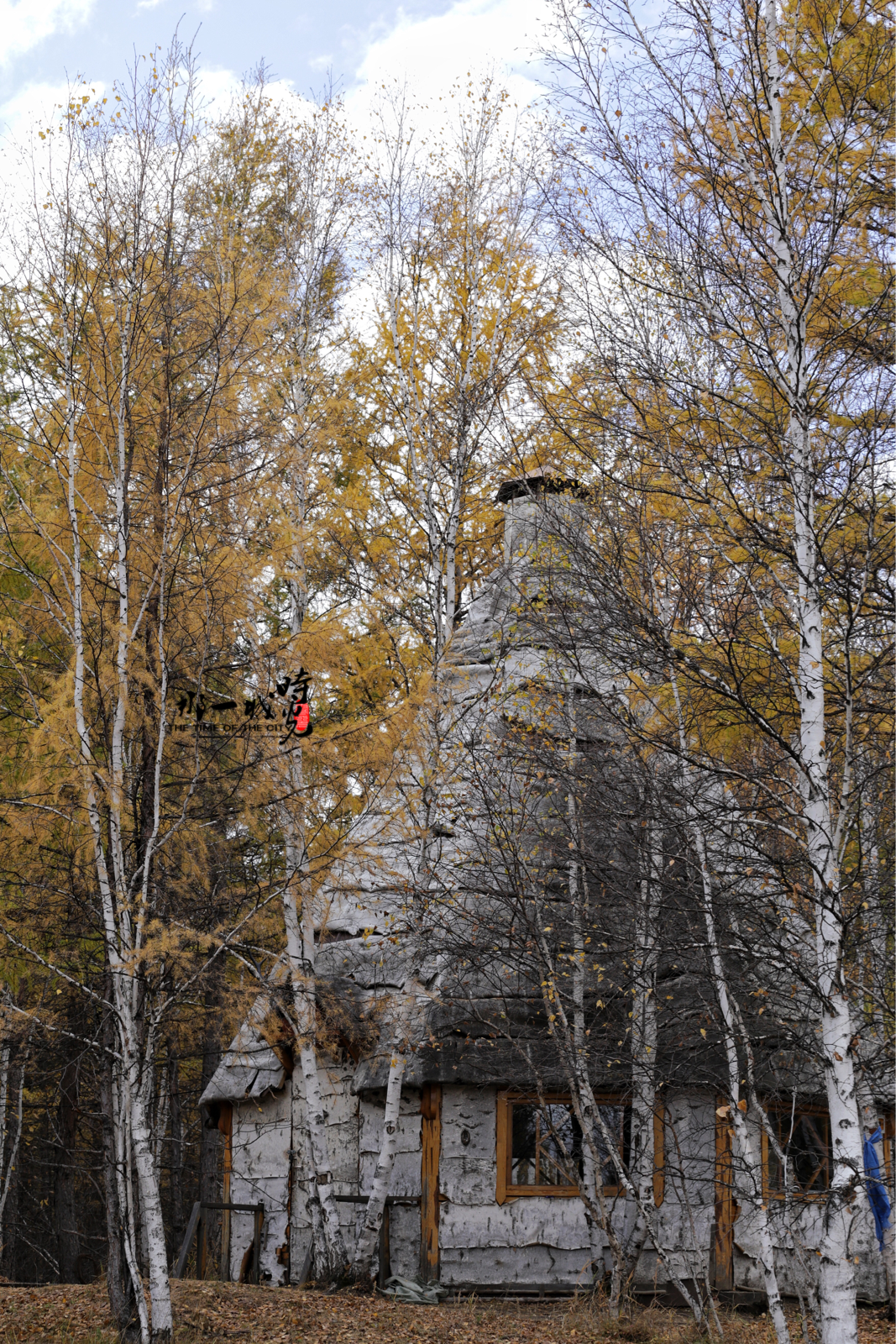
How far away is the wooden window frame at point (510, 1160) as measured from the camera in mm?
11375

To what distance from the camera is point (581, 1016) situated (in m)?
9.94

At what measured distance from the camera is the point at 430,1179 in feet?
37.3

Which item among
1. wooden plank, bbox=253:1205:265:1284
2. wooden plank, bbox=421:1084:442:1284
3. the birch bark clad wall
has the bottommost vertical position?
wooden plank, bbox=253:1205:265:1284

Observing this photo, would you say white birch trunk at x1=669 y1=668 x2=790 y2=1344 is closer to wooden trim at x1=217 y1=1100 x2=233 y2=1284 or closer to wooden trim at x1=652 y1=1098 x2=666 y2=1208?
wooden trim at x1=652 y1=1098 x2=666 y2=1208

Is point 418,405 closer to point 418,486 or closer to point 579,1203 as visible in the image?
point 418,486

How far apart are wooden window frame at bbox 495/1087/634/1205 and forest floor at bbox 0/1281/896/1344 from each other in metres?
1.07

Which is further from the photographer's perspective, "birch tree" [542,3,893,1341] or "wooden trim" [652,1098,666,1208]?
"wooden trim" [652,1098,666,1208]

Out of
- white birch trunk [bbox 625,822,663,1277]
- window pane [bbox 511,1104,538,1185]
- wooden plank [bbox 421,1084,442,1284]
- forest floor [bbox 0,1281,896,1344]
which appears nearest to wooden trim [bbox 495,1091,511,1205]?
window pane [bbox 511,1104,538,1185]

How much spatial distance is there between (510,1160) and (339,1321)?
2999mm

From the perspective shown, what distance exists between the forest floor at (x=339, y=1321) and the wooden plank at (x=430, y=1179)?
662mm

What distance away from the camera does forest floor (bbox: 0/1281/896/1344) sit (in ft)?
27.5

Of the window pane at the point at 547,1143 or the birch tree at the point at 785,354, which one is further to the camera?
the window pane at the point at 547,1143

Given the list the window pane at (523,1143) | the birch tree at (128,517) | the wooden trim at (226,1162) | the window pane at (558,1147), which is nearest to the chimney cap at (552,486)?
the birch tree at (128,517)

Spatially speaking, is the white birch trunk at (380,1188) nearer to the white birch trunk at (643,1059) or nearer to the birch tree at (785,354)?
the white birch trunk at (643,1059)
